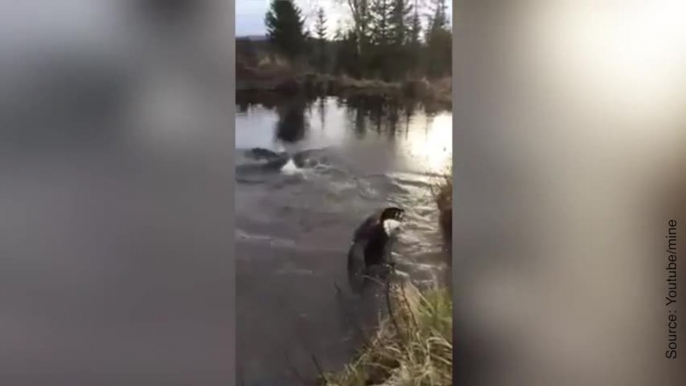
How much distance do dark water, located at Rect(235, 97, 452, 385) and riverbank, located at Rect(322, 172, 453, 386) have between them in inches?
0.9

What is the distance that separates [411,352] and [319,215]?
0.29m

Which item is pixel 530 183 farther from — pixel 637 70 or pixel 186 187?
pixel 186 187

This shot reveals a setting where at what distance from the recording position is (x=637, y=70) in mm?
1512

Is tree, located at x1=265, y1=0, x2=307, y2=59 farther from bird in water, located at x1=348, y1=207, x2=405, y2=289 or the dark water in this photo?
bird in water, located at x1=348, y1=207, x2=405, y2=289

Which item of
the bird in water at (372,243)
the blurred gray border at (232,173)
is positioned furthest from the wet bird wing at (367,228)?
the blurred gray border at (232,173)

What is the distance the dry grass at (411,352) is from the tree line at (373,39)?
40 cm

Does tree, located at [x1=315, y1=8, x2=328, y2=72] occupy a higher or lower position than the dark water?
higher

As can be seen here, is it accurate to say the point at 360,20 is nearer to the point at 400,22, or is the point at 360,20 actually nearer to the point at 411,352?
the point at 400,22

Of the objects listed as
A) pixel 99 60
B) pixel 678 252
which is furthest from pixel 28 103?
pixel 678 252

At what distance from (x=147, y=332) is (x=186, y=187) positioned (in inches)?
10.4

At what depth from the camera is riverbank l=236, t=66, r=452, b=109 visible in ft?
4.96

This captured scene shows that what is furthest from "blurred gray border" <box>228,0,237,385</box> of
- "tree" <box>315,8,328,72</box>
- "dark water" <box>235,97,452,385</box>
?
"tree" <box>315,8,328,72</box>

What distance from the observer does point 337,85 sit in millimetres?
1518

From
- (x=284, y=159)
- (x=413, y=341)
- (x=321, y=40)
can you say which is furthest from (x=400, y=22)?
(x=413, y=341)
